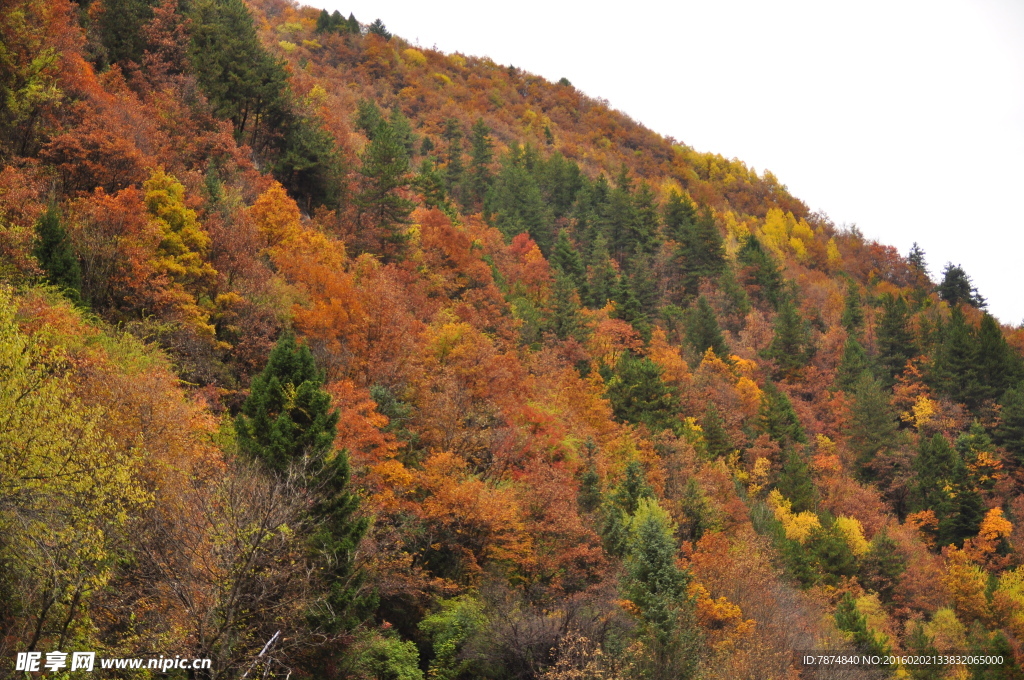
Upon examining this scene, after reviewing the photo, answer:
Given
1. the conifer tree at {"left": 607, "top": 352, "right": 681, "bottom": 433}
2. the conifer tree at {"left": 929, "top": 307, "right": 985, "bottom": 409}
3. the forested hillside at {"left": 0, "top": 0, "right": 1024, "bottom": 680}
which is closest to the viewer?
the forested hillside at {"left": 0, "top": 0, "right": 1024, "bottom": 680}

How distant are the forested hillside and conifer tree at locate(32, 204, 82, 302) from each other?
13 centimetres

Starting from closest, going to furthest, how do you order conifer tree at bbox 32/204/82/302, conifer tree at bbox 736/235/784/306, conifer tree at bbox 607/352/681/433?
conifer tree at bbox 32/204/82/302 → conifer tree at bbox 607/352/681/433 → conifer tree at bbox 736/235/784/306

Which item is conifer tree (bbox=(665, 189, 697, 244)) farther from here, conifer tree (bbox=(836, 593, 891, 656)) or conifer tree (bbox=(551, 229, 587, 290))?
conifer tree (bbox=(836, 593, 891, 656))

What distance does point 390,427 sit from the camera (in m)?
29.9

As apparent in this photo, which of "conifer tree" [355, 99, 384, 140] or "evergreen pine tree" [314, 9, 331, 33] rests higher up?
"evergreen pine tree" [314, 9, 331, 33]

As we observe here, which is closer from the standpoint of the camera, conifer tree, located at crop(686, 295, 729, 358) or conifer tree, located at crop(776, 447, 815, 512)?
conifer tree, located at crop(776, 447, 815, 512)

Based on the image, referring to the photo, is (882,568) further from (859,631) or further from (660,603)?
(660,603)

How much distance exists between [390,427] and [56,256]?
13425mm

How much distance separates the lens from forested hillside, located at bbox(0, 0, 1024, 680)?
1569cm

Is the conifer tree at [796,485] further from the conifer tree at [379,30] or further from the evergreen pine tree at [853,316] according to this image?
the conifer tree at [379,30]

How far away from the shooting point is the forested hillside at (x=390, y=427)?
15688 mm

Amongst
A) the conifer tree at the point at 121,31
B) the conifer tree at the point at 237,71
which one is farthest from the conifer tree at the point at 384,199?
the conifer tree at the point at 121,31

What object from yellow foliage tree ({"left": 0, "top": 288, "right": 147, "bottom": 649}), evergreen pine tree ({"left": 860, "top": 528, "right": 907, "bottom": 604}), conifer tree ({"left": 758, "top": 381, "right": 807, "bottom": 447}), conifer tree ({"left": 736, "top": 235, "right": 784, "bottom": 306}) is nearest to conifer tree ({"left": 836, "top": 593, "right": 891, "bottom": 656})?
evergreen pine tree ({"left": 860, "top": 528, "right": 907, "bottom": 604})

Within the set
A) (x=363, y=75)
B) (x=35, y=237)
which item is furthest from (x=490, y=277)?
(x=363, y=75)
